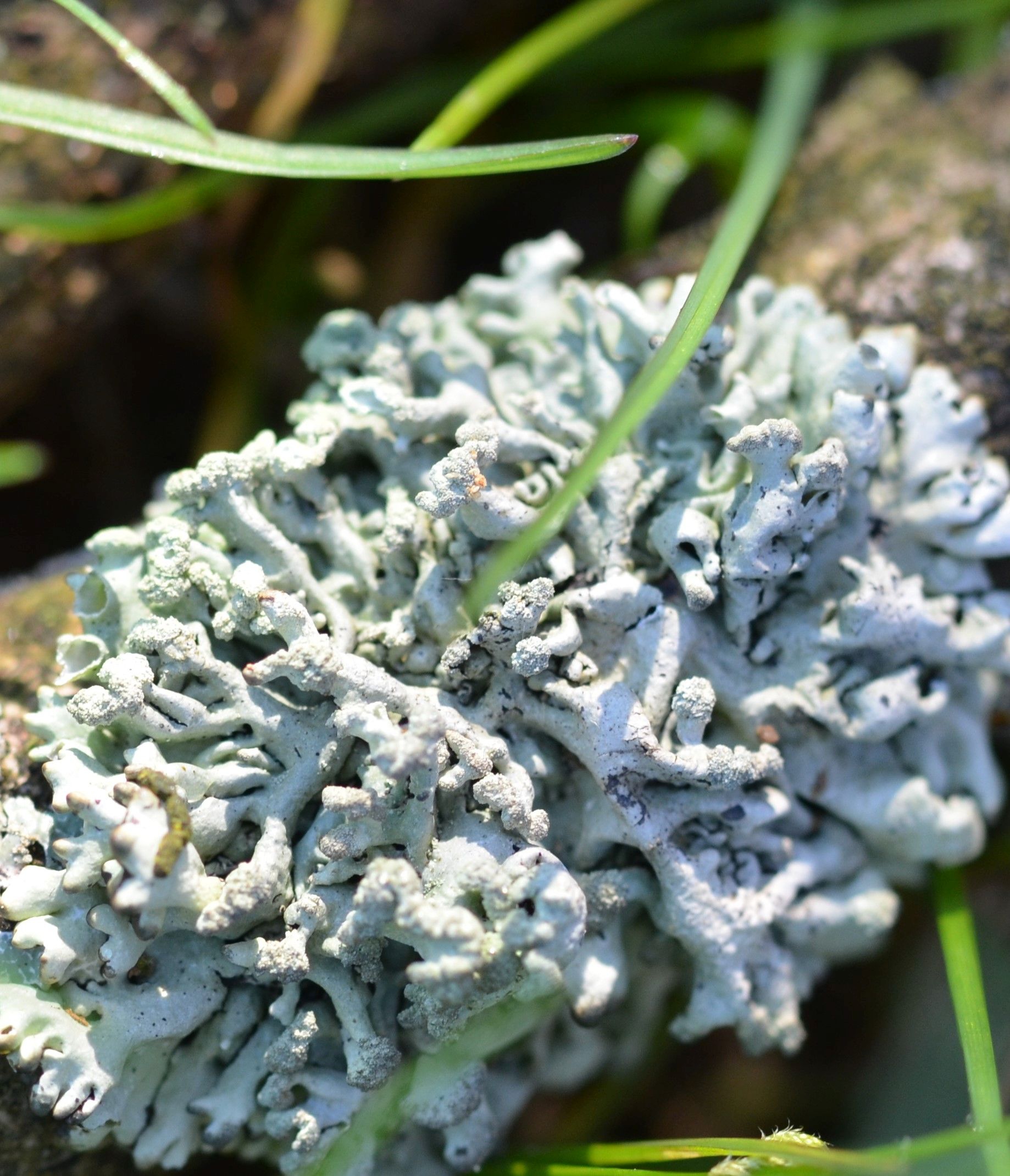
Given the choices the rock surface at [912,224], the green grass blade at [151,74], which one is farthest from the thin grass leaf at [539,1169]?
the green grass blade at [151,74]

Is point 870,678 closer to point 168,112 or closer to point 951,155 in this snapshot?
point 951,155

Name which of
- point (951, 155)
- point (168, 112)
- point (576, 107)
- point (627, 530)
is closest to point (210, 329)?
point (168, 112)

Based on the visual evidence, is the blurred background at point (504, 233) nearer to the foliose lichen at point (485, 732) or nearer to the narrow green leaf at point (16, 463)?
the narrow green leaf at point (16, 463)

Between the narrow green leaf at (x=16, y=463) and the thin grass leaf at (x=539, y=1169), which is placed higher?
A: the narrow green leaf at (x=16, y=463)

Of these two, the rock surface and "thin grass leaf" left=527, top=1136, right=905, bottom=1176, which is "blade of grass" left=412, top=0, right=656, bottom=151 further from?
"thin grass leaf" left=527, top=1136, right=905, bottom=1176

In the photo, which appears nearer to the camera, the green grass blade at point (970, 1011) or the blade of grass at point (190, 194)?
the green grass blade at point (970, 1011)

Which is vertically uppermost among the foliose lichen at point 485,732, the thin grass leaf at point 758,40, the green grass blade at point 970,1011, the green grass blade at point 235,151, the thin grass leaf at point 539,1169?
the thin grass leaf at point 758,40
